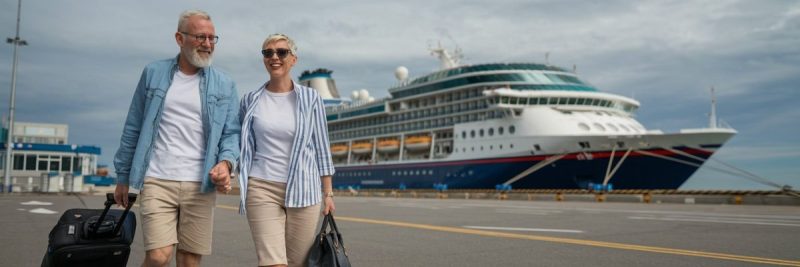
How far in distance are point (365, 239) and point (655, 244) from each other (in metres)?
3.49

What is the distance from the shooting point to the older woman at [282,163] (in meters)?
3.26

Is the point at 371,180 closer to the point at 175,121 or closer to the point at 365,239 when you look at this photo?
the point at 365,239

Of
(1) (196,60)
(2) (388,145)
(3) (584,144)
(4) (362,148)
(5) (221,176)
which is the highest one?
(2) (388,145)

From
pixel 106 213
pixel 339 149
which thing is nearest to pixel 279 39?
pixel 106 213

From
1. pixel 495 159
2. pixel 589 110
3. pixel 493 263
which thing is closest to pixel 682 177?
pixel 589 110

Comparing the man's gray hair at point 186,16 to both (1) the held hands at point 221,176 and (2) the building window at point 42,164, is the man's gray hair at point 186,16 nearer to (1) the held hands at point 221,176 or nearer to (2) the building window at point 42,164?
(1) the held hands at point 221,176

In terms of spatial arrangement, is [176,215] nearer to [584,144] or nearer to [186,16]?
[186,16]

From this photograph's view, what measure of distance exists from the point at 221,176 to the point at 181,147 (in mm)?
304

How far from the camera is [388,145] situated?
4491cm

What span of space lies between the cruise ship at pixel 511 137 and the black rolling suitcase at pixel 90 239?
27.2 m

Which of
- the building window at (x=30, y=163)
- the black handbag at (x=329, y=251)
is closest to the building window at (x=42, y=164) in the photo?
the building window at (x=30, y=163)

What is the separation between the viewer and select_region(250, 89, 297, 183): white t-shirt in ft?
10.9

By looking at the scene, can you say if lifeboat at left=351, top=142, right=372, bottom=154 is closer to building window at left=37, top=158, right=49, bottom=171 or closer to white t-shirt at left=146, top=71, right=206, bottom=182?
building window at left=37, top=158, right=49, bottom=171

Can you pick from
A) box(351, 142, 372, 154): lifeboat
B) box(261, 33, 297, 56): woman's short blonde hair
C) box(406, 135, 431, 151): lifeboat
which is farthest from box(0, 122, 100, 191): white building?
box(261, 33, 297, 56): woman's short blonde hair
